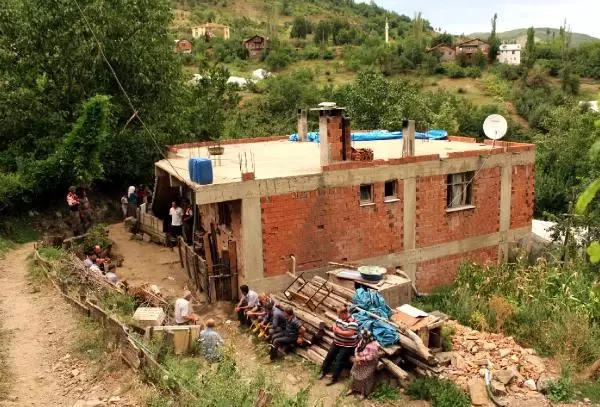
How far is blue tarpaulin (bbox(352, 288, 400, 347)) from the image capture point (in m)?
10.3

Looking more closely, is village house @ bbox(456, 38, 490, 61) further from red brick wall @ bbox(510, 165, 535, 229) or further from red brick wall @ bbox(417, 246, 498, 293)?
red brick wall @ bbox(417, 246, 498, 293)

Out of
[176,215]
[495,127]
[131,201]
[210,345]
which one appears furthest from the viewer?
[131,201]

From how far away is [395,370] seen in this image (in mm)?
9992

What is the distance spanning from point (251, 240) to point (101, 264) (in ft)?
15.3

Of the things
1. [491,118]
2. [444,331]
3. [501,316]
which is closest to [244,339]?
[444,331]

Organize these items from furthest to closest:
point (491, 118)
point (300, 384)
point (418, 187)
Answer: point (491, 118) → point (418, 187) → point (300, 384)

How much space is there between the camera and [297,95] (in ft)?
159

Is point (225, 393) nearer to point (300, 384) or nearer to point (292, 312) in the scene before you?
point (300, 384)

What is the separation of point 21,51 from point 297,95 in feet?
101

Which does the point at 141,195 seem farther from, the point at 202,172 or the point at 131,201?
the point at 202,172

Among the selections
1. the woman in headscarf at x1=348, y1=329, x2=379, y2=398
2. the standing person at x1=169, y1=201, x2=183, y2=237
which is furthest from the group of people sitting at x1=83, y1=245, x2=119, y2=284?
the woman in headscarf at x1=348, y1=329, x2=379, y2=398

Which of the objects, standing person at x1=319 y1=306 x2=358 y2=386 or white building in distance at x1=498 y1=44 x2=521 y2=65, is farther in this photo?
white building in distance at x1=498 y1=44 x2=521 y2=65

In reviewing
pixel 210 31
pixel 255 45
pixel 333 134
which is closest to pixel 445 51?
pixel 255 45

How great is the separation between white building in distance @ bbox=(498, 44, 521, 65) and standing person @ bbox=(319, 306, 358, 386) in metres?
67.9
